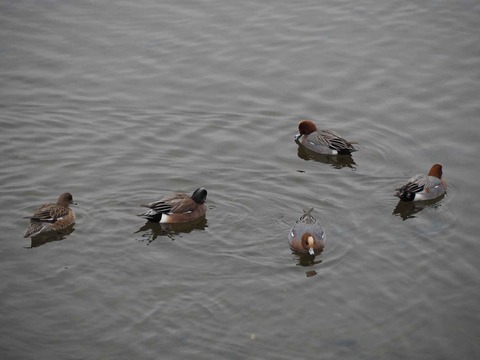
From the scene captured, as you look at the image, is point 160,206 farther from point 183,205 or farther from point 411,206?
point 411,206

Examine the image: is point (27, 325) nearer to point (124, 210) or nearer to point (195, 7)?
point (124, 210)

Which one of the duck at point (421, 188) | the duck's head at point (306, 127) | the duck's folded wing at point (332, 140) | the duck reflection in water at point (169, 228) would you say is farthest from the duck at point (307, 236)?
the duck's head at point (306, 127)

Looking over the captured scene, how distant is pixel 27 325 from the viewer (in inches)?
395

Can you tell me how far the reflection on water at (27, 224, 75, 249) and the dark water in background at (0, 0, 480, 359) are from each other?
10 centimetres

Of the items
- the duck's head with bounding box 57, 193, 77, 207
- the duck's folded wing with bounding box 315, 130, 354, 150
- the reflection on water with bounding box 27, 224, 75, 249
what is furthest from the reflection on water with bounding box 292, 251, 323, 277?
the duck's head with bounding box 57, 193, 77, 207

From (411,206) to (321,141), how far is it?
96.6 inches

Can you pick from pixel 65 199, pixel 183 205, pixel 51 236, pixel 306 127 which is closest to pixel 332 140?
A: pixel 306 127

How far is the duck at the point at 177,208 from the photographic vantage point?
41.5 feet

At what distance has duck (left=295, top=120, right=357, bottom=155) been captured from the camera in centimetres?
1477

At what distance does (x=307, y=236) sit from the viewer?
11.6 m

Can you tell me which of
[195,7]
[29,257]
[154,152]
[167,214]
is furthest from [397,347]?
[195,7]

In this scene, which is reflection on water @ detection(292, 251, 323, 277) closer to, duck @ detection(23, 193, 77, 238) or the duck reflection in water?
the duck reflection in water

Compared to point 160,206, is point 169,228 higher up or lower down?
lower down

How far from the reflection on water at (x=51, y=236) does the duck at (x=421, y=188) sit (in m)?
5.56
